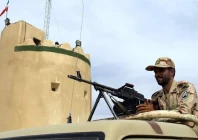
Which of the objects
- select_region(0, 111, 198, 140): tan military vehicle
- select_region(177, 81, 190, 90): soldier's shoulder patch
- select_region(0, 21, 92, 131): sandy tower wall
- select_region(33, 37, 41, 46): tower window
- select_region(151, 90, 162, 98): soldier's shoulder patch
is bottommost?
select_region(0, 111, 198, 140): tan military vehicle

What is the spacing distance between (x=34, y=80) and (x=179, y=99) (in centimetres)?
1289

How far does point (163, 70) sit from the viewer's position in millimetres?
3584

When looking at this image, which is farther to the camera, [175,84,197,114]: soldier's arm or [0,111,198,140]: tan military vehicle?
[175,84,197,114]: soldier's arm

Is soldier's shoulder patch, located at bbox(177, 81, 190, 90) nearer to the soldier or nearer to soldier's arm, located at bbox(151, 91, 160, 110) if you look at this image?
the soldier

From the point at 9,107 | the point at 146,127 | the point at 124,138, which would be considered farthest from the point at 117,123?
the point at 9,107

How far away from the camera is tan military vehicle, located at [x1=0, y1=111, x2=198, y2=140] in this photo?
7.07 ft

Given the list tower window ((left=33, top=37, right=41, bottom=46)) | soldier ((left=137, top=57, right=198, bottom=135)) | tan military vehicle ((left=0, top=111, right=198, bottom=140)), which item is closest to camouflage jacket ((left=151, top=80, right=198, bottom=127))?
soldier ((left=137, top=57, right=198, bottom=135))

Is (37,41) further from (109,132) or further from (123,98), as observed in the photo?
(109,132)

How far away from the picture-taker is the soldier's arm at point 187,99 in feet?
10.5

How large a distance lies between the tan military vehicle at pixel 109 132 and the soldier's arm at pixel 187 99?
53 centimetres

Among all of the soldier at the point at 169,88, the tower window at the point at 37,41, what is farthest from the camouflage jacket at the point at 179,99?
the tower window at the point at 37,41

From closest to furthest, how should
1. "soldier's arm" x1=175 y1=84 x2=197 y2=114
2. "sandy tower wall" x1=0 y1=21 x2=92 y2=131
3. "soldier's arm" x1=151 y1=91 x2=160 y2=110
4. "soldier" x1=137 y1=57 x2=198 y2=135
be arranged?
1. "soldier's arm" x1=175 y1=84 x2=197 y2=114
2. "soldier" x1=137 y1=57 x2=198 y2=135
3. "soldier's arm" x1=151 y1=91 x2=160 y2=110
4. "sandy tower wall" x1=0 y1=21 x2=92 y2=131

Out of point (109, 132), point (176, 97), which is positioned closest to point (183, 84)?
point (176, 97)

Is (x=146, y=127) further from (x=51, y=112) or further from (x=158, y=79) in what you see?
(x=51, y=112)
